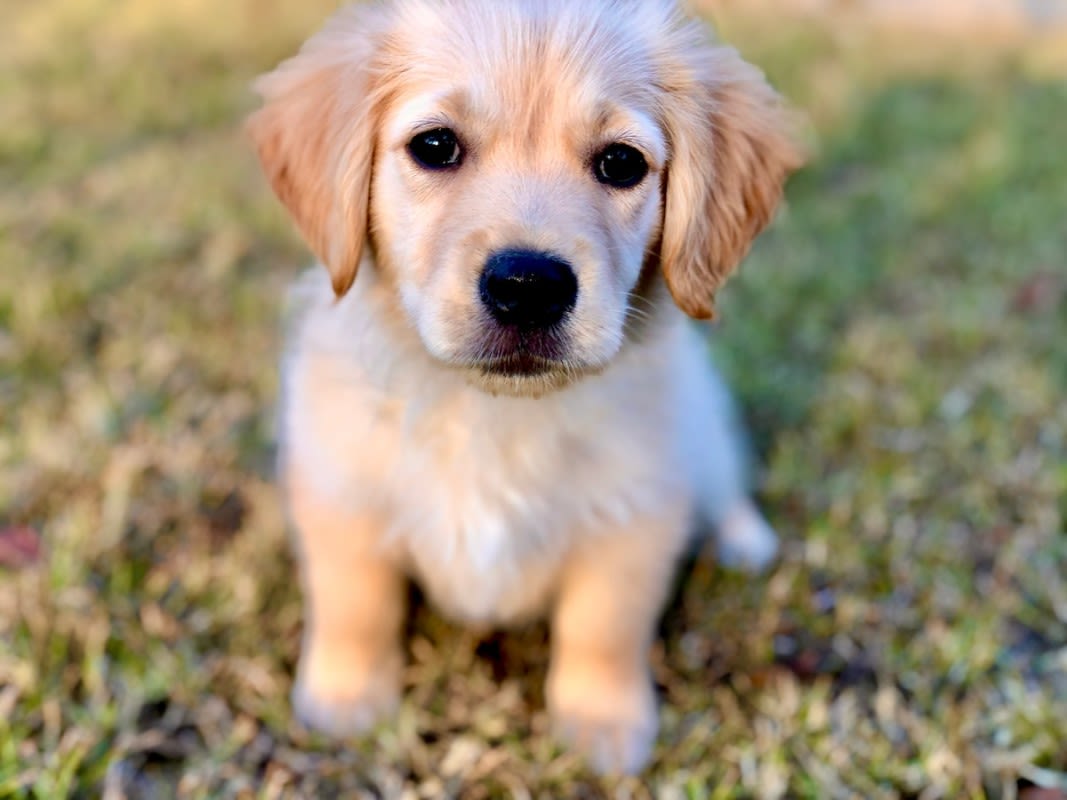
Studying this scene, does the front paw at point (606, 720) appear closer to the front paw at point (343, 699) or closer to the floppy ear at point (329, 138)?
the front paw at point (343, 699)

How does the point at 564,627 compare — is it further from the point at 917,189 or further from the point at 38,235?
the point at 917,189

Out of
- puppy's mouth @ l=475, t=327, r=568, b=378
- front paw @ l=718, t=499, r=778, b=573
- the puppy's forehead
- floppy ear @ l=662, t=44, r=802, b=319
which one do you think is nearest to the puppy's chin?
puppy's mouth @ l=475, t=327, r=568, b=378

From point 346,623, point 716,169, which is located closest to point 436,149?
point 716,169

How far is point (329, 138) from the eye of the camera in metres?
1.92

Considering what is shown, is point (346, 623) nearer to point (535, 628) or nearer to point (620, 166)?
point (535, 628)

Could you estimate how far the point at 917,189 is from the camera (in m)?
5.34

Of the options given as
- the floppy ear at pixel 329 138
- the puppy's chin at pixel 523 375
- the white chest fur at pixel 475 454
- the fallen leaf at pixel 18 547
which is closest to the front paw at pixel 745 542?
the white chest fur at pixel 475 454

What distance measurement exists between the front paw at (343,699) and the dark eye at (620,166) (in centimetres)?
121

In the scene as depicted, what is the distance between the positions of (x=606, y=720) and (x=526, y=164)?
1.23m

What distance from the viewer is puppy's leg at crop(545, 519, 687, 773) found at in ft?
7.28

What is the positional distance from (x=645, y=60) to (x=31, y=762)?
1791mm

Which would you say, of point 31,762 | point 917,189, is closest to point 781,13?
point 917,189

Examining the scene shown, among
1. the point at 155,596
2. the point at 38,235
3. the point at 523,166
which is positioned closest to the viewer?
→ the point at 523,166

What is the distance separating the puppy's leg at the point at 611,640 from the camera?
2219 millimetres
